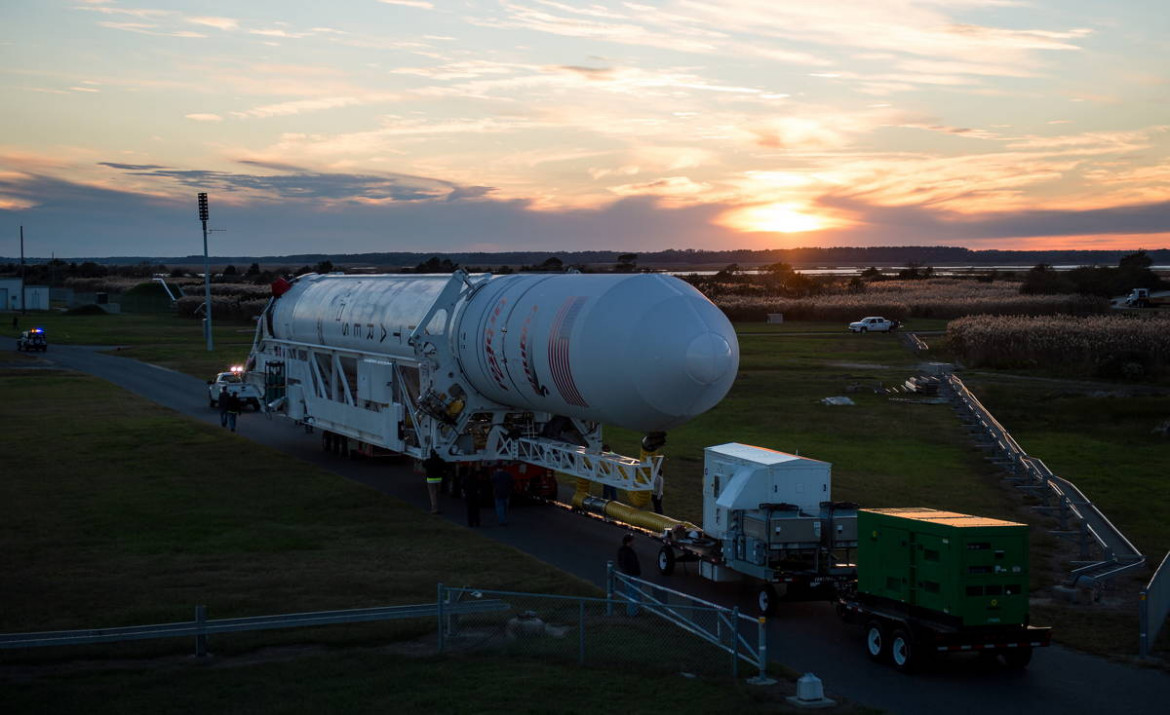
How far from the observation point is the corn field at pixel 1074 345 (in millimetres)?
53188

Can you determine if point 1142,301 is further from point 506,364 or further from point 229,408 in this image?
point 506,364

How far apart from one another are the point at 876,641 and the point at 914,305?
92588 millimetres

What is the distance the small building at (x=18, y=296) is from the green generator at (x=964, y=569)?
418 feet

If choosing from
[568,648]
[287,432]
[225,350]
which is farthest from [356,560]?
[225,350]

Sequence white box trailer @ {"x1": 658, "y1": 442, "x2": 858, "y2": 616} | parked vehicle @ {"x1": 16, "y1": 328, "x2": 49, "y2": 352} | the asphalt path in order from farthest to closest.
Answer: parked vehicle @ {"x1": 16, "y1": 328, "x2": 49, "y2": 352} < white box trailer @ {"x1": 658, "y1": 442, "x2": 858, "y2": 616} < the asphalt path

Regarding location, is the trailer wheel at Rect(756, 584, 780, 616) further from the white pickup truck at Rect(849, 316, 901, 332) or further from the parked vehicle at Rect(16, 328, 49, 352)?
the white pickup truck at Rect(849, 316, 901, 332)

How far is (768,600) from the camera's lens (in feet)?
60.2

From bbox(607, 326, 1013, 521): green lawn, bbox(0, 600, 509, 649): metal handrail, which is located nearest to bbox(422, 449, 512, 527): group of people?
bbox(607, 326, 1013, 521): green lawn

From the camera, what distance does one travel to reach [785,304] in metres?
108

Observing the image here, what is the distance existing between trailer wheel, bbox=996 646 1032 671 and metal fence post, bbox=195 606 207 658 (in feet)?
36.1

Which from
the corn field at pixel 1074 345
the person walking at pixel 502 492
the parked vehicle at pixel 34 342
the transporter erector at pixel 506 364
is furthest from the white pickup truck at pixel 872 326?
the person walking at pixel 502 492

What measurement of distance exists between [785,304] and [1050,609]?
295 ft

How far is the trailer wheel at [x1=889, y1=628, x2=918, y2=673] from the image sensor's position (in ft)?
51.1

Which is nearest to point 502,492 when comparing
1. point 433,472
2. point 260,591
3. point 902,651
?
point 433,472
